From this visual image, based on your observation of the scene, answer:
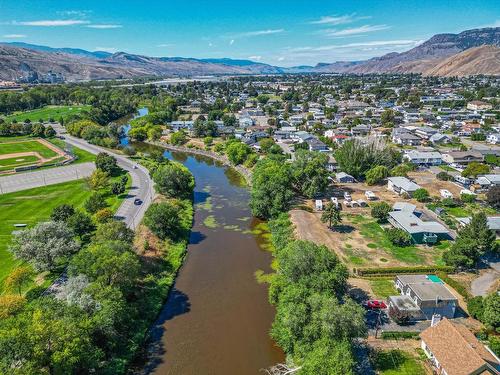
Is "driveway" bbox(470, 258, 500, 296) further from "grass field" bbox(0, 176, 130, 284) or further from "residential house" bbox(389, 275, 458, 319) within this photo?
"grass field" bbox(0, 176, 130, 284)

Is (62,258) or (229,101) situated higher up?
(229,101)

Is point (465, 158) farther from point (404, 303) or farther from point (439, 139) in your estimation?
point (404, 303)

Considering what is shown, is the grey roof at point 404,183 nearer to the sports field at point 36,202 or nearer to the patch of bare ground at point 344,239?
the patch of bare ground at point 344,239

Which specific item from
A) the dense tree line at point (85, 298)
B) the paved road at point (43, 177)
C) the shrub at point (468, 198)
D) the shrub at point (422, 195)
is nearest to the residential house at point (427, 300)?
the dense tree line at point (85, 298)

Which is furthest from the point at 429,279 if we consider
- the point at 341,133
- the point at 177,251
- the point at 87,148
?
the point at 87,148

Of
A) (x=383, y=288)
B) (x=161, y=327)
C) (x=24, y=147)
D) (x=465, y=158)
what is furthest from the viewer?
(x=24, y=147)

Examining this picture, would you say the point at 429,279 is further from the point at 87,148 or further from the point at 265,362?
the point at 87,148

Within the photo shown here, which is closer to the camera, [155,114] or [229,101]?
[155,114]

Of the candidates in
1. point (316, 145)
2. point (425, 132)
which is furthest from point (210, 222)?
point (425, 132)
